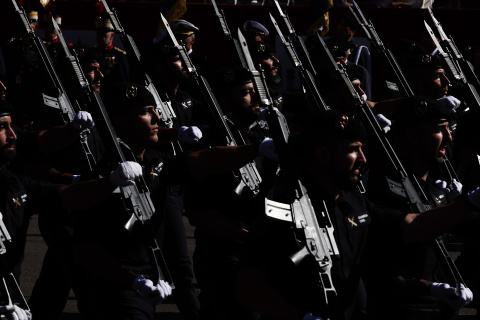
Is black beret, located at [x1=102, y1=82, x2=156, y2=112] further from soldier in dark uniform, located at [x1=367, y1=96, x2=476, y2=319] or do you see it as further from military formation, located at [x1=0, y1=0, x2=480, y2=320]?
soldier in dark uniform, located at [x1=367, y1=96, x2=476, y2=319]

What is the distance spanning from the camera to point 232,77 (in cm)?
777

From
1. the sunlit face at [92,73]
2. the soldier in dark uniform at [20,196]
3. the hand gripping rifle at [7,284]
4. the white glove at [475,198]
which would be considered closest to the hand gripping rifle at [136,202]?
the soldier in dark uniform at [20,196]

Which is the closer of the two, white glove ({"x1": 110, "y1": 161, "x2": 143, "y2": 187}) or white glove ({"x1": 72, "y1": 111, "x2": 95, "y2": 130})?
white glove ({"x1": 110, "y1": 161, "x2": 143, "y2": 187})

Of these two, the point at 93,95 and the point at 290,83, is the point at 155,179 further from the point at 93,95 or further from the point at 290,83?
the point at 290,83

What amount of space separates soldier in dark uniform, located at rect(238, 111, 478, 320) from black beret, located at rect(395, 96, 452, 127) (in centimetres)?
105

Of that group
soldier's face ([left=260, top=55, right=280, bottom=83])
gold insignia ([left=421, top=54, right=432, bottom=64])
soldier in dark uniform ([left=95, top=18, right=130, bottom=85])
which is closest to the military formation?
gold insignia ([left=421, top=54, right=432, bottom=64])

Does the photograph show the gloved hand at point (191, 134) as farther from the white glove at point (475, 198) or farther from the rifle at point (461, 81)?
the white glove at point (475, 198)

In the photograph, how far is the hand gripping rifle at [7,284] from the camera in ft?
17.5

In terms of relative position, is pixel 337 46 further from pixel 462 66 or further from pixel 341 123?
pixel 341 123

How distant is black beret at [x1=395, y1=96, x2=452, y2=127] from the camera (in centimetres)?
621

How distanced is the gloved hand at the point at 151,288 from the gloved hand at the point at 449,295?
145cm

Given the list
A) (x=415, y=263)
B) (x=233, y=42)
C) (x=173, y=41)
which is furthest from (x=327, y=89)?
(x=415, y=263)

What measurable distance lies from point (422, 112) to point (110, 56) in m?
7.09

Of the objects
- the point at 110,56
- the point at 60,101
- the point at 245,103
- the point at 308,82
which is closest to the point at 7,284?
the point at 245,103
